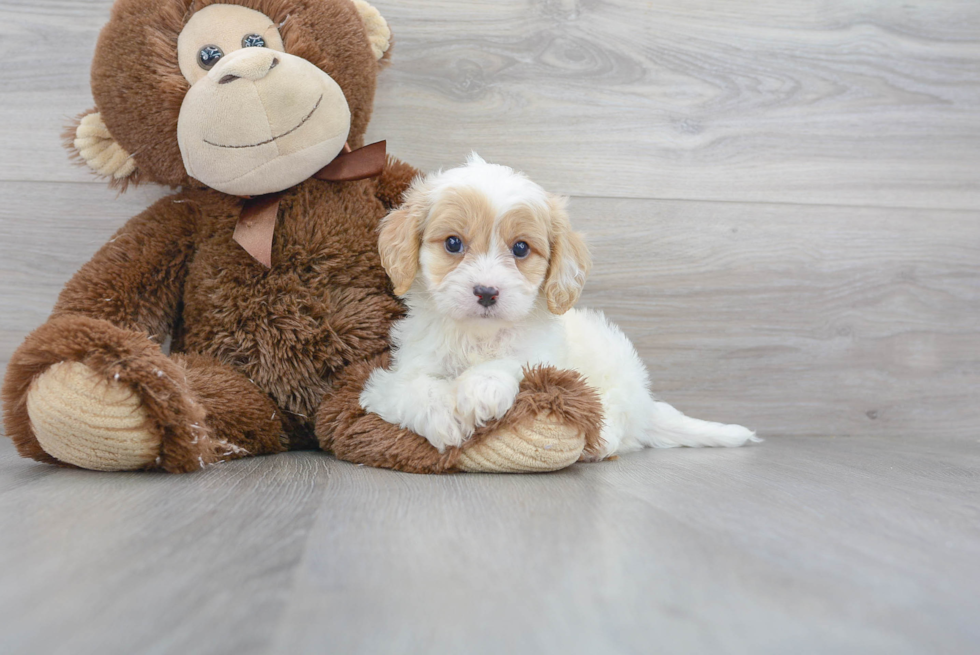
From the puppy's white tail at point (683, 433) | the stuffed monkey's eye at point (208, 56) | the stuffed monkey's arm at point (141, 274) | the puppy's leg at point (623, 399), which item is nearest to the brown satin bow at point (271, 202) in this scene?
the stuffed monkey's arm at point (141, 274)

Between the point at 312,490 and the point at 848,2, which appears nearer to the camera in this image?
the point at 312,490

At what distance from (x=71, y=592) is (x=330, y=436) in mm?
564

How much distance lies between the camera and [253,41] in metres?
1.13

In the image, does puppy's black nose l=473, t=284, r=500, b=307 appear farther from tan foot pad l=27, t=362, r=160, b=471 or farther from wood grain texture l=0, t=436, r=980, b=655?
tan foot pad l=27, t=362, r=160, b=471

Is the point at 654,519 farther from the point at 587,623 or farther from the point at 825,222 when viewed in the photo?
the point at 825,222

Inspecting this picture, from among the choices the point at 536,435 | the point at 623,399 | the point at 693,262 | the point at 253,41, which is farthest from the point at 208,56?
the point at 693,262

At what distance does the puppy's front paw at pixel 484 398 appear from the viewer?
3.19 feet

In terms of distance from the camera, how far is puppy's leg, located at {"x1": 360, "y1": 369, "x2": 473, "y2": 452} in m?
0.99

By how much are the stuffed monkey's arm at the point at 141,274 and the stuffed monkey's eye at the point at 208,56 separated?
0.83 feet

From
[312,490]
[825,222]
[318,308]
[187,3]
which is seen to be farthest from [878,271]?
[187,3]

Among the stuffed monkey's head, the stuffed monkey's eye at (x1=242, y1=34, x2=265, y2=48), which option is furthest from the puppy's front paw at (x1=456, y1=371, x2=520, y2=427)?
the stuffed monkey's eye at (x1=242, y1=34, x2=265, y2=48)

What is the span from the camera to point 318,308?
1.16 metres

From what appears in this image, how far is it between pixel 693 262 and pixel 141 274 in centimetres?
114

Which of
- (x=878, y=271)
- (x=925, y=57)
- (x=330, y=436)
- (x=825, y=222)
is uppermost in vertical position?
(x=925, y=57)
